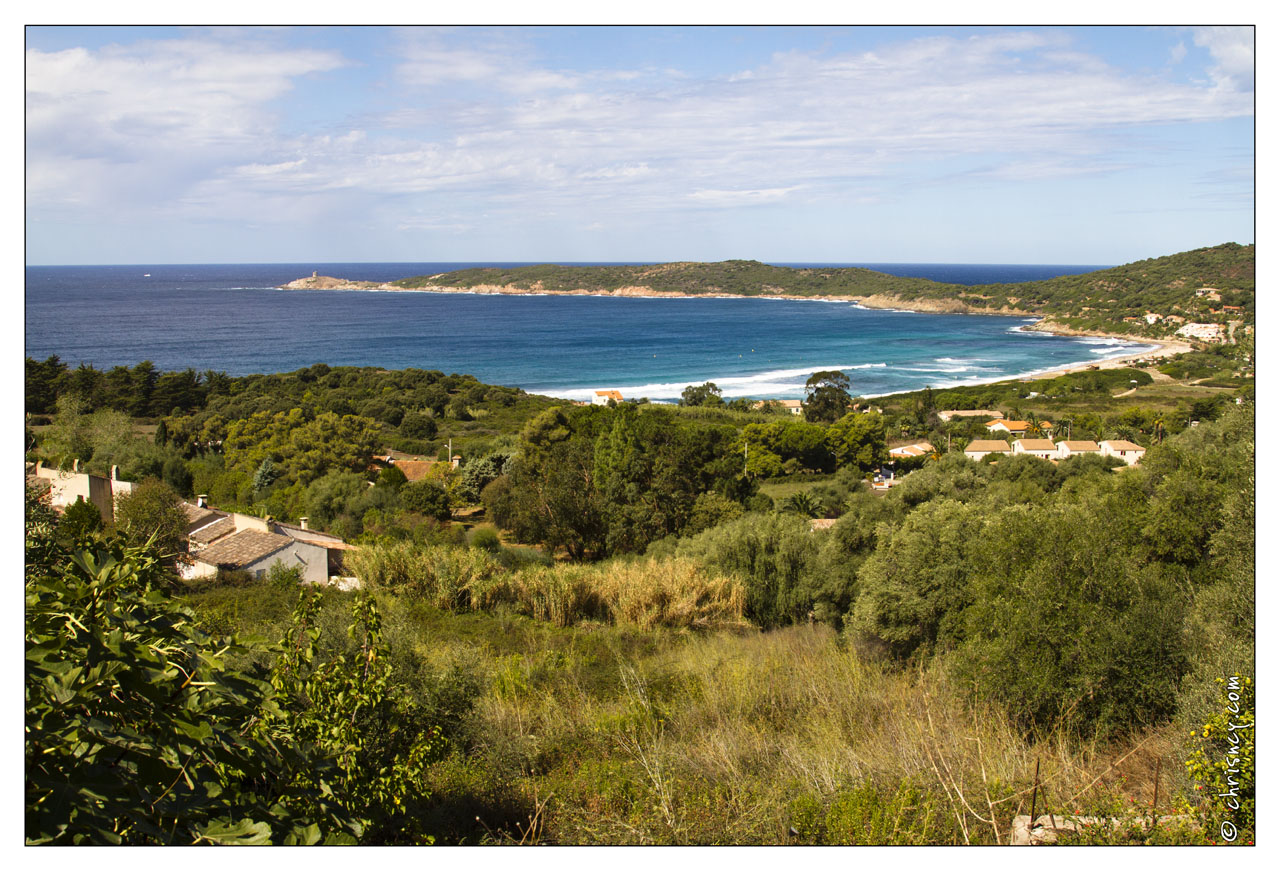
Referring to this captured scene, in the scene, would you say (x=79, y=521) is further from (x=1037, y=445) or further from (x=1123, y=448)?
(x=1037, y=445)

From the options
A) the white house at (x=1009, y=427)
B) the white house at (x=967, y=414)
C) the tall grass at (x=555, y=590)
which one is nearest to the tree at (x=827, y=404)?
the white house at (x=967, y=414)

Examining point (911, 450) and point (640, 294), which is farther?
point (640, 294)

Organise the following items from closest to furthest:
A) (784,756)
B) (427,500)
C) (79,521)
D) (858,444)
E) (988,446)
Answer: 1. (784,756)
2. (79,521)
3. (427,500)
4. (988,446)
5. (858,444)

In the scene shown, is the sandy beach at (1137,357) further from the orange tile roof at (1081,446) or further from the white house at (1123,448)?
the white house at (1123,448)

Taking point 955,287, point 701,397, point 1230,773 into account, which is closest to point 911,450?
point 701,397

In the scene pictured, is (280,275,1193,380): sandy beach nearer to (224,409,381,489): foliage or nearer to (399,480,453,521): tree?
(224,409,381,489): foliage

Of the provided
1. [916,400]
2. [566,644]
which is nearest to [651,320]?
[916,400]

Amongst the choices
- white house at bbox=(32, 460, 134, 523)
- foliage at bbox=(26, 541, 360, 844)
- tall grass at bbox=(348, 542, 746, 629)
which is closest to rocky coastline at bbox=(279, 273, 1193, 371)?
tall grass at bbox=(348, 542, 746, 629)

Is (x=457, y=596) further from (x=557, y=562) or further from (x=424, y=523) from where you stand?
(x=424, y=523)
